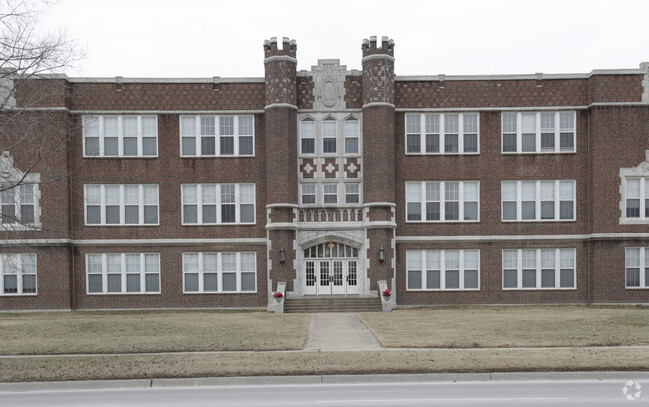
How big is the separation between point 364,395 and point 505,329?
10132mm

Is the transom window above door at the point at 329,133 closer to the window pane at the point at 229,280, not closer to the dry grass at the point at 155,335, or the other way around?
the window pane at the point at 229,280

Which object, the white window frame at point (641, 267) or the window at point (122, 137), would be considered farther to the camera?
the window at point (122, 137)

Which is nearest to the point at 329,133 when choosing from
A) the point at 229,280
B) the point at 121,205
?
the point at 229,280

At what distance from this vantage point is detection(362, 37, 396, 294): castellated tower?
106ft

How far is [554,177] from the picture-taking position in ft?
110

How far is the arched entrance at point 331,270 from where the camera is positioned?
3322cm

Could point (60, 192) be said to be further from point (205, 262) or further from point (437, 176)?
point (437, 176)

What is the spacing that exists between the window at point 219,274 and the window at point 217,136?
5.00m

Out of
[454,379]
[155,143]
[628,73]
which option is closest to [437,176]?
[628,73]

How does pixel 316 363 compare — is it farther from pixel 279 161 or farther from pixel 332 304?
pixel 279 161

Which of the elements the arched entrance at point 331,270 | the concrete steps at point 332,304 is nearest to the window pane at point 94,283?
the concrete steps at point 332,304

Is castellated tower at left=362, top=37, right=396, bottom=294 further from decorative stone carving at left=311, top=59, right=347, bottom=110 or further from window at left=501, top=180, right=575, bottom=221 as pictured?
window at left=501, top=180, right=575, bottom=221

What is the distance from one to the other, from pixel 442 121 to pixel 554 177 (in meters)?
6.12

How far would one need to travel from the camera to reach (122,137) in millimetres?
33219
